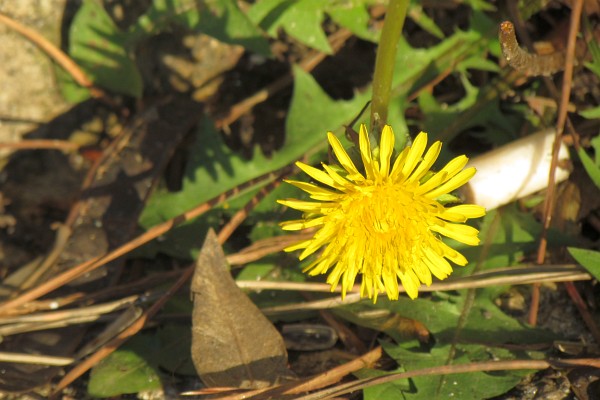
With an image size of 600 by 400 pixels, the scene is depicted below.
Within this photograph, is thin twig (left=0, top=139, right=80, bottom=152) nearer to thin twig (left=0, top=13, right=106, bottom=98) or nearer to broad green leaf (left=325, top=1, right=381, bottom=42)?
thin twig (left=0, top=13, right=106, bottom=98)

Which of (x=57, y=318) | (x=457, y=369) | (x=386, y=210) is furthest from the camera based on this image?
(x=57, y=318)

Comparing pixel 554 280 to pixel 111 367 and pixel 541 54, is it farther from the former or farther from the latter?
pixel 111 367

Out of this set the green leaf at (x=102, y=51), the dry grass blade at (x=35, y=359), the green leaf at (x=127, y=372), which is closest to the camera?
the green leaf at (x=127, y=372)

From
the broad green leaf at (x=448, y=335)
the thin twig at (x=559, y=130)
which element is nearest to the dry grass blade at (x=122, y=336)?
the broad green leaf at (x=448, y=335)

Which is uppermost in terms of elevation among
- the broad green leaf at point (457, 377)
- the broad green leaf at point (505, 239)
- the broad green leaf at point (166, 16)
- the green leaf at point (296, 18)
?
the broad green leaf at point (166, 16)

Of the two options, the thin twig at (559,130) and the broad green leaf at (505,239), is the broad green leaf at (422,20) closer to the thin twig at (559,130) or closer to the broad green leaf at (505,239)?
the thin twig at (559,130)

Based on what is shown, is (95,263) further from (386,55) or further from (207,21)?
(386,55)

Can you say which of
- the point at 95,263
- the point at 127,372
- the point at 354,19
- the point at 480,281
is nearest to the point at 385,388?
the point at 480,281

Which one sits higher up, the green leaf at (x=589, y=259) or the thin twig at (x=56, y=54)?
the thin twig at (x=56, y=54)
